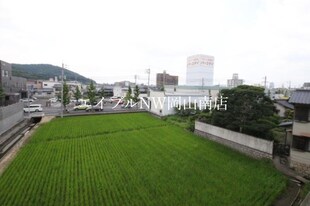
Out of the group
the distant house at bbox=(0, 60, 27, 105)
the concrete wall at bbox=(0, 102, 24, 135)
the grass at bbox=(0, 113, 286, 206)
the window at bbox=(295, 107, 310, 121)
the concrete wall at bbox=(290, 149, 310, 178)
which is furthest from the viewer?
the distant house at bbox=(0, 60, 27, 105)

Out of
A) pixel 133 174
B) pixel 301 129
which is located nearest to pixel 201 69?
pixel 301 129

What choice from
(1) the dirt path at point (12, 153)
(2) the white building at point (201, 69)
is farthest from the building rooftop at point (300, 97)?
(2) the white building at point (201, 69)

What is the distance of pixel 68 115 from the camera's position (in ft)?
93.4

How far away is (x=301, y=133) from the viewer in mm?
13250

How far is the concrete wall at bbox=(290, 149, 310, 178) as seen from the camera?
12805 mm

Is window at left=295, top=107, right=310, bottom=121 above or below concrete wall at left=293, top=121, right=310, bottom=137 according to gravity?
above

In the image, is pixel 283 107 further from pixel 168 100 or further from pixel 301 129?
pixel 301 129

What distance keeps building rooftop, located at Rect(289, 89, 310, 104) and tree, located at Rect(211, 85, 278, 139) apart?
2.29 meters

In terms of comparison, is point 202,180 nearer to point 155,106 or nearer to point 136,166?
point 136,166

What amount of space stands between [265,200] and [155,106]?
2337 centimetres

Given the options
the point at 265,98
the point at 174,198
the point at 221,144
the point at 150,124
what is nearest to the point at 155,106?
the point at 150,124

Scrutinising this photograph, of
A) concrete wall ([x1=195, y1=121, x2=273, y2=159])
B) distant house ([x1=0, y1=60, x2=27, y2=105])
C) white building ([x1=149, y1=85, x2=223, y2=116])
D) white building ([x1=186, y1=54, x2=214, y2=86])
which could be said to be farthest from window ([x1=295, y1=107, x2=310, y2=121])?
white building ([x1=186, y1=54, x2=214, y2=86])

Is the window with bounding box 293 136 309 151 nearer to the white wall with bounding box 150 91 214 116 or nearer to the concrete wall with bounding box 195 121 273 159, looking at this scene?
the concrete wall with bounding box 195 121 273 159

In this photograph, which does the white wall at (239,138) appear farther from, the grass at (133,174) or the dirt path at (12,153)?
the dirt path at (12,153)
